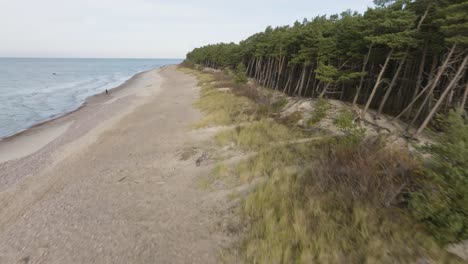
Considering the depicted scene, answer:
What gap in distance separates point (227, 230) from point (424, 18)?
60.6 ft

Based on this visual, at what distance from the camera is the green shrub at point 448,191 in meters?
3.63

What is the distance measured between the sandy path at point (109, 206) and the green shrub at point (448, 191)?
146 inches

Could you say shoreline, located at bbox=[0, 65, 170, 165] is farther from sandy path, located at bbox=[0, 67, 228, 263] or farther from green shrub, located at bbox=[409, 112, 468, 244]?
green shrub, located at bbox=[409, 112, 468, 244]

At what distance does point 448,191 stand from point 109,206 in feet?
23.6

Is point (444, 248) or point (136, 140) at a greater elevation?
point (444, 248)

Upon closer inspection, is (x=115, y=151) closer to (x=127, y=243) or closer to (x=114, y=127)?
(x=114, y=127)

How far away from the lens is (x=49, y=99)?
92.9 ft

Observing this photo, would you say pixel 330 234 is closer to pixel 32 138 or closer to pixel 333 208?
pixel 333 208

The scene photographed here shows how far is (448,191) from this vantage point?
3.87m

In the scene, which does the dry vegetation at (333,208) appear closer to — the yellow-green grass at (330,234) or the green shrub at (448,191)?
the yellow-green grass at (330,234)

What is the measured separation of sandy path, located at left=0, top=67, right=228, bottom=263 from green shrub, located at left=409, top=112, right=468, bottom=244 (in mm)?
3708

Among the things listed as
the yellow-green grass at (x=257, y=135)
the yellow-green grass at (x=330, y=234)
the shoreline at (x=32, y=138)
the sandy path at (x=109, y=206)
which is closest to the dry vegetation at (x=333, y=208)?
the yellow-green grass at (x=330, y=234)

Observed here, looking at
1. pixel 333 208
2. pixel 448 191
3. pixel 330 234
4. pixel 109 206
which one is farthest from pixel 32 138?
pixel 448 191

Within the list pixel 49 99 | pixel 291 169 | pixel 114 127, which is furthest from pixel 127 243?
pixel 49 99
